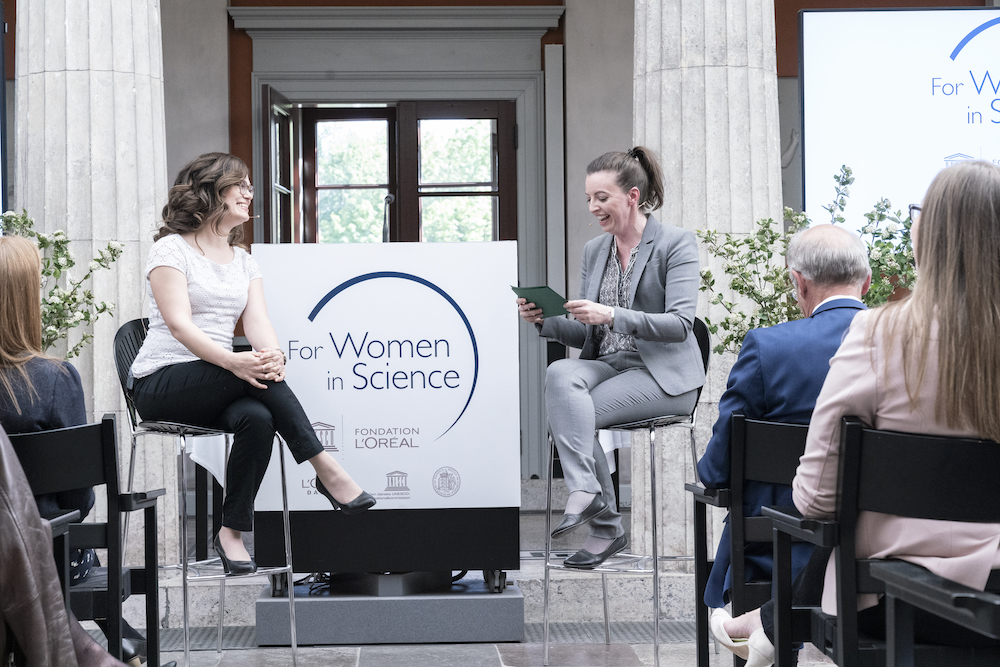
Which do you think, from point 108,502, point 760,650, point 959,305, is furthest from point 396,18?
point 959,305

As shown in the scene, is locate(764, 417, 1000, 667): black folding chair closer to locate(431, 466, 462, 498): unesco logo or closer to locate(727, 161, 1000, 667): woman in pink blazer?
locate(727, 161, 1000, 667): woman in pink blazer

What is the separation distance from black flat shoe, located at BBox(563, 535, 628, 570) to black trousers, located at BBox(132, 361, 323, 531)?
31.3 inches

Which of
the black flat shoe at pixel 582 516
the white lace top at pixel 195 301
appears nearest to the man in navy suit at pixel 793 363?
the black flat shoe at pixel 582 516

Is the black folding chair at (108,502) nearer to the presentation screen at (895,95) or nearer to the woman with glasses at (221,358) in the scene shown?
the woman with glasses at (221,358)

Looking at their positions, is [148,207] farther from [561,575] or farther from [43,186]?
[561,575]

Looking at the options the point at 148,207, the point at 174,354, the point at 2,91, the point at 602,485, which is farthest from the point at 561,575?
the point at 2,91

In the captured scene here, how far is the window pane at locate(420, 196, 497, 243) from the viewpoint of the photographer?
664cm

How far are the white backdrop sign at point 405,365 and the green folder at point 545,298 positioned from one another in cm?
35

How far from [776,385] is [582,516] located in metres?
1.03

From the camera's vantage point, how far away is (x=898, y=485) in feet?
4.90

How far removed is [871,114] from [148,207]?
2902 mm

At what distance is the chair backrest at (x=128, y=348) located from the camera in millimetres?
3225

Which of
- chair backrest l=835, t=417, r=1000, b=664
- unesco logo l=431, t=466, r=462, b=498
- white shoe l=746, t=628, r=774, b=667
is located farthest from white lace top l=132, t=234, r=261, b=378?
chair backrest l=835, t=417, r=1000, b=664

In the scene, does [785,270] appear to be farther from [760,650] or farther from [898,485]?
[898,485]
